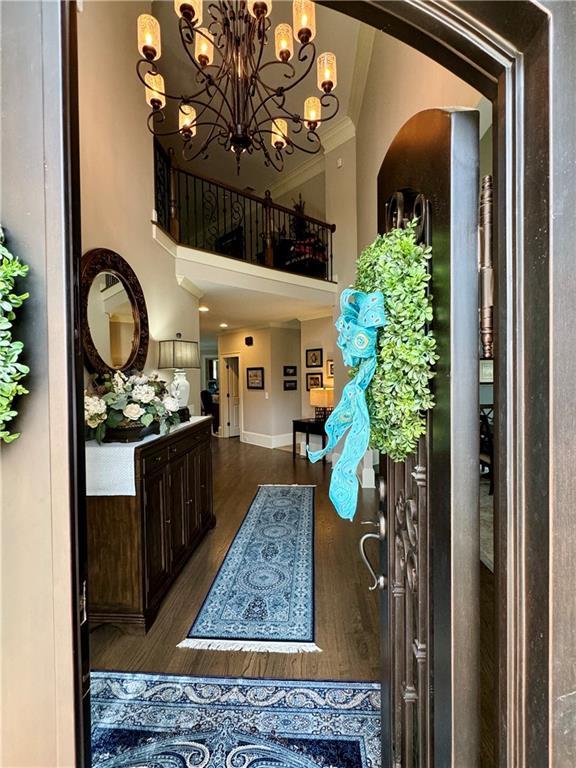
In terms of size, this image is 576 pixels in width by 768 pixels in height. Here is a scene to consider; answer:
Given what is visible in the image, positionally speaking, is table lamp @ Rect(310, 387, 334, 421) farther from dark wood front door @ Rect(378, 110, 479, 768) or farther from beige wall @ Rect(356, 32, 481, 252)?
dark wood front door @ Rect(378, 110, 479, 768)

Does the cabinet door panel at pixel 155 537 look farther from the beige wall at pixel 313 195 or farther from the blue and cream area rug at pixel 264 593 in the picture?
the beige wall at pixel 313 195

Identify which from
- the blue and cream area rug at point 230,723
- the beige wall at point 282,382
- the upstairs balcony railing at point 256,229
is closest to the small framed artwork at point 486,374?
the blue and cream area rug at point 230,723

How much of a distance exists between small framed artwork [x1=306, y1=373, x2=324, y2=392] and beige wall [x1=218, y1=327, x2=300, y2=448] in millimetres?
996

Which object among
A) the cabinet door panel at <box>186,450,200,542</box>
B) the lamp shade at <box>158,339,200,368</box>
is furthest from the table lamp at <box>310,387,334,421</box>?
the cabinet door panel at <box>186,450,200,542</box>

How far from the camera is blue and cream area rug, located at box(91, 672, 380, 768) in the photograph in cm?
133

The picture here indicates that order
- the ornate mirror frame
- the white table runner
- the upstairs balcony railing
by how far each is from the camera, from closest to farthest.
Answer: the white table runner
the ornate mirror frame
the upstairs balcony railing

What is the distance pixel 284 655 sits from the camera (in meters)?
1.82

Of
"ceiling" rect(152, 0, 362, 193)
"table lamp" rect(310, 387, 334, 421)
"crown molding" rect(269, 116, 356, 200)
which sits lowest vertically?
"table lamp" rect(310, 387, 334, 421)

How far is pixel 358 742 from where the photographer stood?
1.38 m

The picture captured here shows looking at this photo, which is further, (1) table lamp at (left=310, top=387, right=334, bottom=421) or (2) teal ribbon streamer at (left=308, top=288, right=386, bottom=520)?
(1) table lamp at (left=310, top=387, right=334, bottom=421)

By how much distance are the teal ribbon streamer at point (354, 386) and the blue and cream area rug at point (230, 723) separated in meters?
1.28

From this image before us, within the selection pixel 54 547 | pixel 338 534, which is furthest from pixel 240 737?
pixel 338 534

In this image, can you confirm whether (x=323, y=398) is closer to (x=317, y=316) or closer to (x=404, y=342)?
(x=317, y=316)

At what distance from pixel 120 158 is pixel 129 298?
116 centimetres
